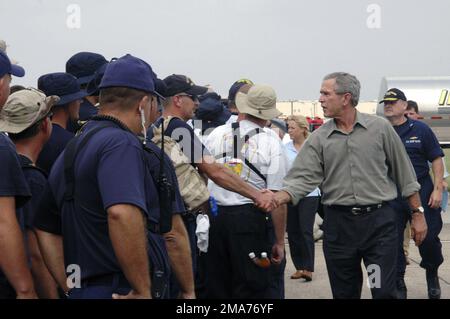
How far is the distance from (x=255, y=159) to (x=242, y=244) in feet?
2.14

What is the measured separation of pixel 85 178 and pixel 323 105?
9.30 feet

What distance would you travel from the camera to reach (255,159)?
18.8 ft

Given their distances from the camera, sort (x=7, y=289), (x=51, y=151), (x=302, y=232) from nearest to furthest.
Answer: (x=7, y=289) → (x=51, y=151) → (x=302, y=232)

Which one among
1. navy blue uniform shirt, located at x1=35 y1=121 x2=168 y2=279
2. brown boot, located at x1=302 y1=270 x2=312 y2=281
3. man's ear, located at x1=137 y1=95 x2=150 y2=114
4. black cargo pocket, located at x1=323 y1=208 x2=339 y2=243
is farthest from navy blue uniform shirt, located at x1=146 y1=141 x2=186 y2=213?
brown boot, located at x1=302 y1=270 x2=312 y2=281

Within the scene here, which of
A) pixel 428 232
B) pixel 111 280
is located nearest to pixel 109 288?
pixel 111 280

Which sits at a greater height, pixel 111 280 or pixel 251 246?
pixel 111 280

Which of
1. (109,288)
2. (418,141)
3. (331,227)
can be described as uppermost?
(109,288)

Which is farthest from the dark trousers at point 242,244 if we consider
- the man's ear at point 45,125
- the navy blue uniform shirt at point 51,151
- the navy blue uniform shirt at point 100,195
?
the navy blue uniform shirt at point 100,195

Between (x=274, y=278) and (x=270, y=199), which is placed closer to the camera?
(x=270, y=199)

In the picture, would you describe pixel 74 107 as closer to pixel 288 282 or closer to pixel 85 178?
pixel 85 178

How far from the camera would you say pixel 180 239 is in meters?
3.81

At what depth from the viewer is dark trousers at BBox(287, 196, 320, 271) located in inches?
343

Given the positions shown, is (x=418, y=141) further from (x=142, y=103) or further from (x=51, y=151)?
(x=142, y=103)
